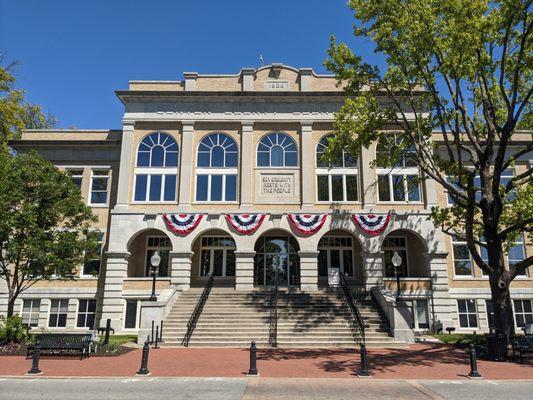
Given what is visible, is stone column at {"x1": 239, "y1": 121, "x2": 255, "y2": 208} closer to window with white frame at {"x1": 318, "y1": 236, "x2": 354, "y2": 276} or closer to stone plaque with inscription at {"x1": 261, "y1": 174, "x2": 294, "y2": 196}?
stone plaque with inscription at {"x1": 261, "y1": 174, "x2": 294, "y2": 196}

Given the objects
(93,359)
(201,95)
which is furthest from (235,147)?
(93,359)

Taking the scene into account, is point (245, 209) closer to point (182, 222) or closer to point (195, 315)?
point (182, 222)

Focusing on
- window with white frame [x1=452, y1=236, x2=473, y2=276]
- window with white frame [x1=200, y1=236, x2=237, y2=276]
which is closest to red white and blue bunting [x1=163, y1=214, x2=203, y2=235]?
window with white frame [x1=200, y1=236, x2=237, y2=276]

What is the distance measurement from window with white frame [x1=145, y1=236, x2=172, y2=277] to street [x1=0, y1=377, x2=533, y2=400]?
15.0 meters

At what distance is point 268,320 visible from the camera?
65.2ft

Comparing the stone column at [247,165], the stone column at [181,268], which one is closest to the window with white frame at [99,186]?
the stone column at [181,268]

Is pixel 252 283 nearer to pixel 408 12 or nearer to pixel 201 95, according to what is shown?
pixel 201 95

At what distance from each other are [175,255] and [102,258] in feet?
16.8

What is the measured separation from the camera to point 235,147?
2681 cm

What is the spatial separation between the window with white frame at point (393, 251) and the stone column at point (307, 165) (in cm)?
571

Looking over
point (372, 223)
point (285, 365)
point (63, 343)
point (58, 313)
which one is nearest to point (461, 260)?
point (372, 223)

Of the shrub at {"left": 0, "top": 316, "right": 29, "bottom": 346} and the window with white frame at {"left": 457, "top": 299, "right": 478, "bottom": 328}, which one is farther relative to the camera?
the window with white frame at {"left": 457, "top": 299, "right": 478, "bottom": 328}

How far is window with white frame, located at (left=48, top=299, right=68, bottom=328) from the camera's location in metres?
25.6

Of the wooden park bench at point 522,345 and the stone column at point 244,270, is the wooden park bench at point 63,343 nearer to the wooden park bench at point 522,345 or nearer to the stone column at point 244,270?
the stone column at point 244,270
